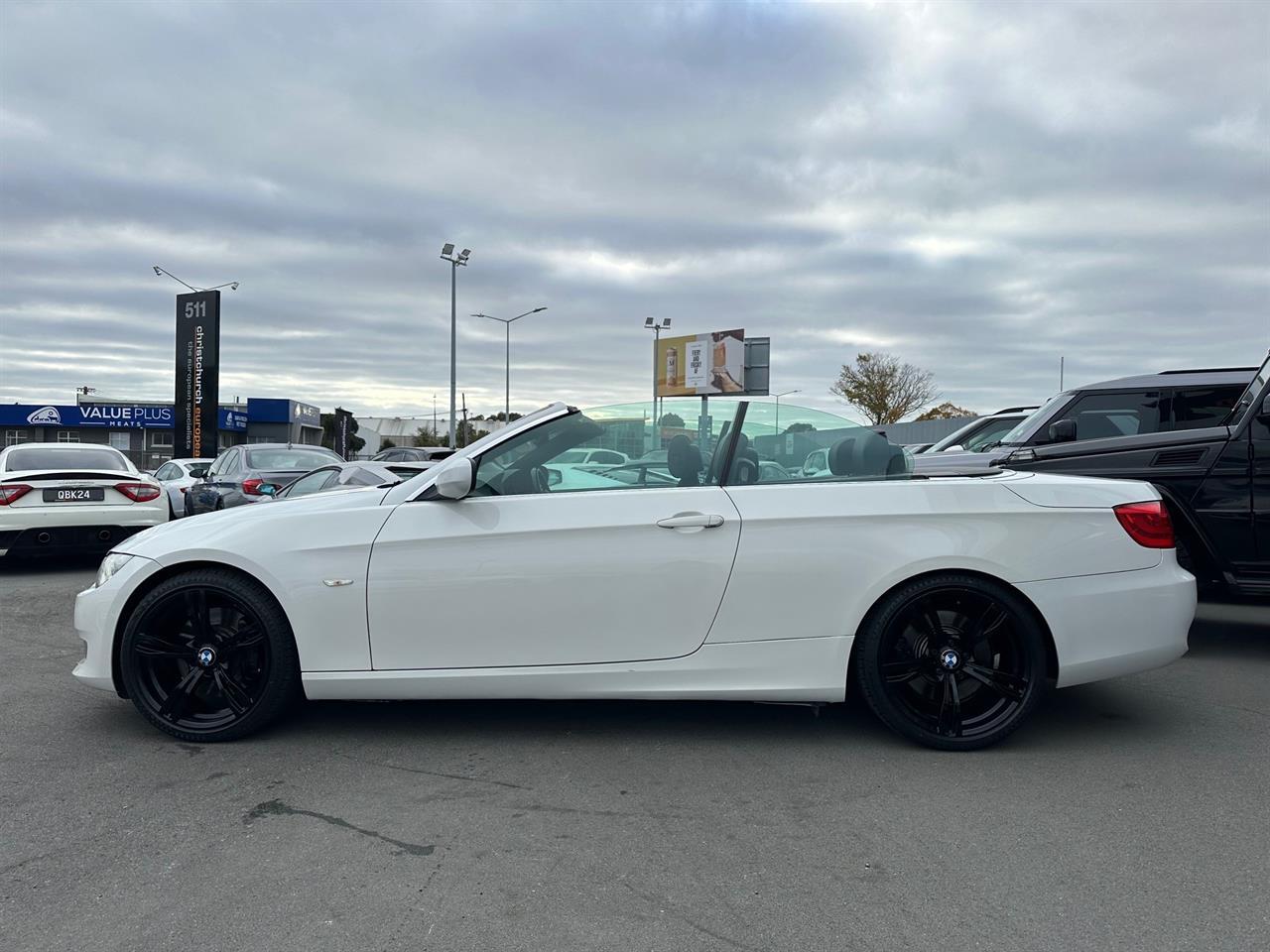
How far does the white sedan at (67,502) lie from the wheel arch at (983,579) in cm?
841

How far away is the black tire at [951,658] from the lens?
401 centimetres

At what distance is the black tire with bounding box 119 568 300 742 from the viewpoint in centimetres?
409

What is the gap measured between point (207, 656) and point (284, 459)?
9.90 m

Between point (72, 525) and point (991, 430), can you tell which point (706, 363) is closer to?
point (991, 430)

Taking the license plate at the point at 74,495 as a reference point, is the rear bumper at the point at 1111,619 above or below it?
below

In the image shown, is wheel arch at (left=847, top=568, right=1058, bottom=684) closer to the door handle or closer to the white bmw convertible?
the white bmw convertible

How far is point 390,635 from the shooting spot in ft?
13.1

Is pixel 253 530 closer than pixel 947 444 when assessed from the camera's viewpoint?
Yes

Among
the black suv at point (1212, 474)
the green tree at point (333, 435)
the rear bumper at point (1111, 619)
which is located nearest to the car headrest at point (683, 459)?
the rear bumper at point (1111, 619)

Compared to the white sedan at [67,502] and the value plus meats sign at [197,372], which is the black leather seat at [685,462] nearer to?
the white sedan at [67,502]

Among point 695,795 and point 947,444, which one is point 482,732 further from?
point 947,444

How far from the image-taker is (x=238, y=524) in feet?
13.6

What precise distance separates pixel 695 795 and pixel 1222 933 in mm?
1681

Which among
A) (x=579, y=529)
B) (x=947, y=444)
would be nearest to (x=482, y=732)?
(x=579, y=529)
